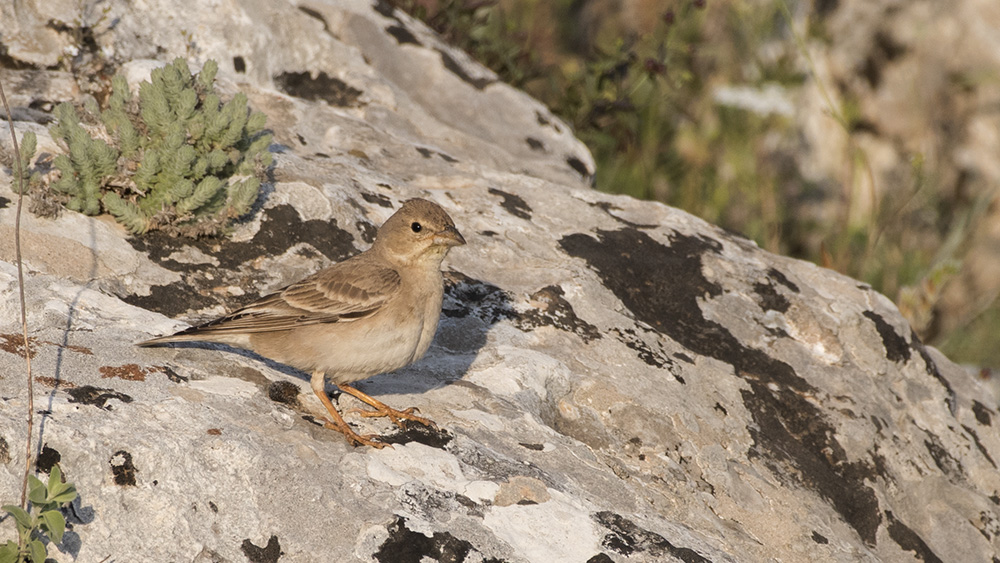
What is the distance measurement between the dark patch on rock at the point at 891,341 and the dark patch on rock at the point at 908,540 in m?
1.52

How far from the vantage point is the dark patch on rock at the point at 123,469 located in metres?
3.71

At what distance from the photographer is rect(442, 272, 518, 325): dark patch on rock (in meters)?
5.91

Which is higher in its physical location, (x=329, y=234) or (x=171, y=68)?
(x=171, y=68)

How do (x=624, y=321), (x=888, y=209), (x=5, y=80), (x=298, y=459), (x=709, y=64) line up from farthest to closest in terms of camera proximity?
(x=709, y=64) < (x=888, y=209) < (x=5, y=80) < (x=624, y=321) < (x=298, y=459)

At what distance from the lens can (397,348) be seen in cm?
498

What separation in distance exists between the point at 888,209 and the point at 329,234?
8.98 meters

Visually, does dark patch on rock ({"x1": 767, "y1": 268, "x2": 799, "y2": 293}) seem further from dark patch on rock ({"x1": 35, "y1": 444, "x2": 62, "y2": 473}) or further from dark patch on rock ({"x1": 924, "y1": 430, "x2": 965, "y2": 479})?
dark patch on rock ({"x1": 35, "y1": 444, "x2": 62, "y2": 473})

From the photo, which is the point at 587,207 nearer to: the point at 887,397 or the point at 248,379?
the point at 887,397

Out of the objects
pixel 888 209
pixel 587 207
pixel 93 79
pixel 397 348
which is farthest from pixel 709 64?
pixel 397 348

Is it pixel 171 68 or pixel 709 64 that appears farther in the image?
pixel 709 64

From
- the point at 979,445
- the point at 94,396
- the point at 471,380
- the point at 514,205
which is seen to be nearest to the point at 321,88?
the point at 514,205

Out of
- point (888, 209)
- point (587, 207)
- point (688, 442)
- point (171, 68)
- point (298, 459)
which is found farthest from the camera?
point (888, 209)

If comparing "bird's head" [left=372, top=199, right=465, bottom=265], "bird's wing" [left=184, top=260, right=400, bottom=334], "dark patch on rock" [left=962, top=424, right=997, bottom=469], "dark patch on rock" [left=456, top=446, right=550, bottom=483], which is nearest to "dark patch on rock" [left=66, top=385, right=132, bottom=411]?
"bird's wing" [left=184, top=260, right=400, bottom=334]

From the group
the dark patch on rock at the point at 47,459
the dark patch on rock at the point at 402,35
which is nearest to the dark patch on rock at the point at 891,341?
the dark patch on rock at the point at 402,35
